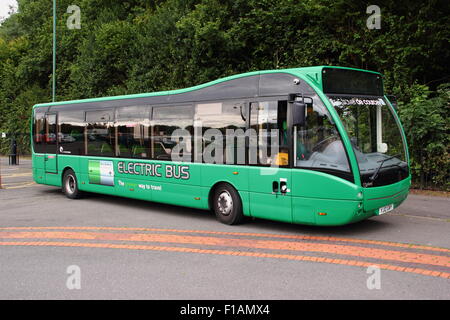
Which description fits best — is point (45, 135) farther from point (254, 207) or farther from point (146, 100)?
point (254, 207)

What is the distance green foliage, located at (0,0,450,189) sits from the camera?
1425 centimetres

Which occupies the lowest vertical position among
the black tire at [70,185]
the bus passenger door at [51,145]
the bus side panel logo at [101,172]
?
the black tire at [70,185]

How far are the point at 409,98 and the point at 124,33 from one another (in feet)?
62.6

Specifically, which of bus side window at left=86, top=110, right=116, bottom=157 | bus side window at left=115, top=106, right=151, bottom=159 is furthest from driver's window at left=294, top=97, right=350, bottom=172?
bus side window at left=86, top=110, right=116, bottom=157

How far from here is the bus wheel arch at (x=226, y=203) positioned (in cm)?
884

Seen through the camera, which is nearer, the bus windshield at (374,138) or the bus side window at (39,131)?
the bus windshield at (374,138)

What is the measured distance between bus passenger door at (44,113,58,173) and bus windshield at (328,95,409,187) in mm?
9458

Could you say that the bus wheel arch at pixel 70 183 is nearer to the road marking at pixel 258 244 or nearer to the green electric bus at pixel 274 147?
the green electric bus at pixel 274 147

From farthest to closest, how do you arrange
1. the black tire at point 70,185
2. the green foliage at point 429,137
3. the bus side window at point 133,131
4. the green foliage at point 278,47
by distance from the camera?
the green foliage at point 278,47 < the green foliage at point 429,137 < the black tire at point 70,185 < the bus side window at point 133,131

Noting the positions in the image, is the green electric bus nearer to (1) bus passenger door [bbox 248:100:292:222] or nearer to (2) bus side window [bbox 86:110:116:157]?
(1) bus passenger door [bbox 248:100:292:222]

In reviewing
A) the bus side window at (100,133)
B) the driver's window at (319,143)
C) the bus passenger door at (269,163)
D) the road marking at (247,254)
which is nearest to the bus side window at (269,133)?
the bus passenger door at (269,163)

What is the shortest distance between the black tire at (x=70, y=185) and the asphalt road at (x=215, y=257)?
8.81 feet

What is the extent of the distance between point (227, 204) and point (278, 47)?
12.7 metres

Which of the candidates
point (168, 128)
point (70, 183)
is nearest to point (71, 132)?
point (70, 183)
